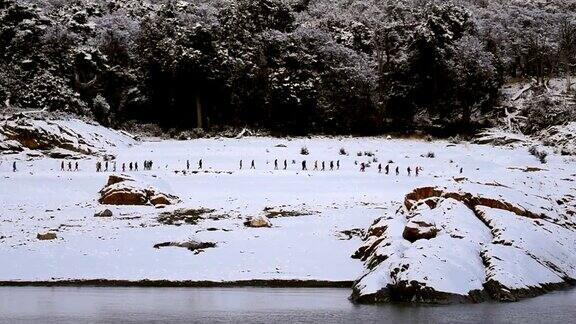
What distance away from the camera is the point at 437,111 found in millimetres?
70312

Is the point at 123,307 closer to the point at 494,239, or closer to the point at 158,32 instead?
the point at 494,239

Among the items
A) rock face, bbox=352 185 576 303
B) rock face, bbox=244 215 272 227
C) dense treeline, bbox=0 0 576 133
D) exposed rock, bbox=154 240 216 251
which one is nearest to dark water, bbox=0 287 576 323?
rock face, bbox=352 185 576 303

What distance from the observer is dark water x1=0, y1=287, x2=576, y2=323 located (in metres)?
17.7

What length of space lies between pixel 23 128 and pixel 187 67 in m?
21.0

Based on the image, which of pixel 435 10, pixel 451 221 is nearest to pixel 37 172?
pixel 451 221

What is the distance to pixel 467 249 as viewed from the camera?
22422mm

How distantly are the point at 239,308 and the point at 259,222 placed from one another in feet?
36.0

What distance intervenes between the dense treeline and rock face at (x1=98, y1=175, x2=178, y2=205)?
28.3 m

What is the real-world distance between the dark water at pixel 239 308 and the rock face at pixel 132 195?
12395 mm

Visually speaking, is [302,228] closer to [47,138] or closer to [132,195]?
[132,195]

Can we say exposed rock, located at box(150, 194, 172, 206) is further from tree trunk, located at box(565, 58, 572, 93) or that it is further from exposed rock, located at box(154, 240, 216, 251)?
tree trunk, located at box(565, 58, 572, 93)

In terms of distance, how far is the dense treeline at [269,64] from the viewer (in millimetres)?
66000

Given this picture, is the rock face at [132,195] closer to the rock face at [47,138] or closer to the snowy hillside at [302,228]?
the snowy hillside at [302,228]

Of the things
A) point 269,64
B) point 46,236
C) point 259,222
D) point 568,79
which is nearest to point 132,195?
point 46,236
